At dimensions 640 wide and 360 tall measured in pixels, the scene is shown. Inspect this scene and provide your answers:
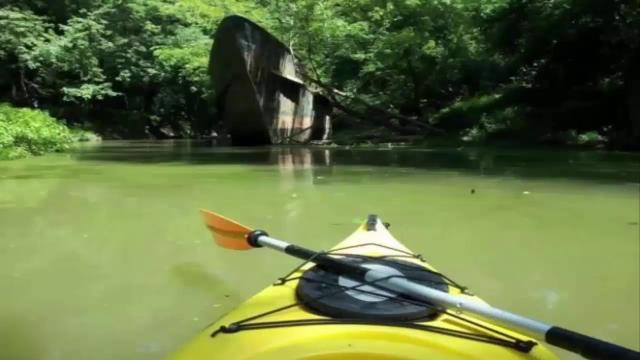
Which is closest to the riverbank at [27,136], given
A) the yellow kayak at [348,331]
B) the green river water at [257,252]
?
the green river water at [257,252]

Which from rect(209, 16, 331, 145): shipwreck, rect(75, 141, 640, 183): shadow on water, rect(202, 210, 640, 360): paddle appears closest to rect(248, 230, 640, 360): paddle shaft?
rect(202, 210, 640, 360): paddle

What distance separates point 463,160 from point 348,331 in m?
10.5

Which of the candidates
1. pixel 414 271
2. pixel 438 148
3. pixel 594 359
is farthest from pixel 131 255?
pixel 438 148

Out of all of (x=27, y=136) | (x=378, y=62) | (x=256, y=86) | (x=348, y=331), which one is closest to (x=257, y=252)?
(x=348, y=331)

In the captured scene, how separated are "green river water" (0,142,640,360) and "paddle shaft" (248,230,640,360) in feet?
3.09

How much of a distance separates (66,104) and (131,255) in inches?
860

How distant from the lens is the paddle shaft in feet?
6.58

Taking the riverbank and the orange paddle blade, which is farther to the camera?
the riverbank

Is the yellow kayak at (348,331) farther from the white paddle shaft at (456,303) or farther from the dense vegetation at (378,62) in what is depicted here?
the dense vegetation at (378,62)

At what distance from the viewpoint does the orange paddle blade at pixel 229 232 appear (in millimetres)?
4320

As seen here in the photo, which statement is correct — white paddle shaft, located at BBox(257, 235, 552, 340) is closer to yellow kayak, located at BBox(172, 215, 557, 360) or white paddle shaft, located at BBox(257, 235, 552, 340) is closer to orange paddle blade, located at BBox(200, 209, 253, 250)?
yellow kayak, located at BBox(172, 215, 557, 360)

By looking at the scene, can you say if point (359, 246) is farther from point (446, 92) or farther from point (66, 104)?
point (66, 104)

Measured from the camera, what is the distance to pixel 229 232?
4.50m

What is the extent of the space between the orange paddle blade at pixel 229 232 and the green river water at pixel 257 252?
18 cm
